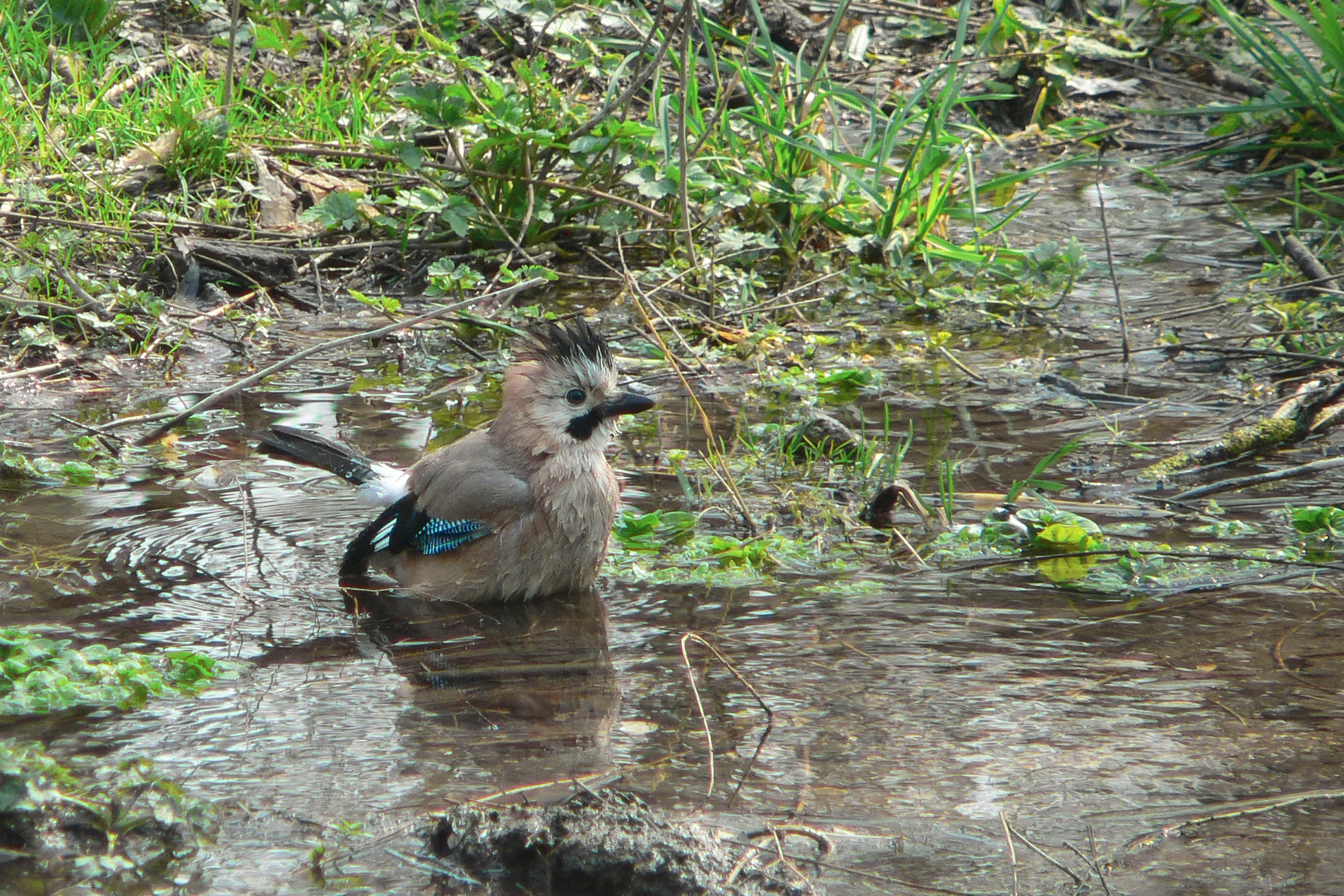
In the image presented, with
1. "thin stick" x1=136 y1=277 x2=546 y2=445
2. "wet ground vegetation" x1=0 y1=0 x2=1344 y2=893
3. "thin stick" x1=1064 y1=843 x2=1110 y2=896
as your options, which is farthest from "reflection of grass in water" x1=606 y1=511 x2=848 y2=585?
"thin stick" x1=1064 y1=843 x2=1110 y2=896

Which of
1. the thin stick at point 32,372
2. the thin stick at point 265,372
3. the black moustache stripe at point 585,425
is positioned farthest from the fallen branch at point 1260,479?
the thin stick at point 32,372

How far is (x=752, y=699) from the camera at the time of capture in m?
3.20

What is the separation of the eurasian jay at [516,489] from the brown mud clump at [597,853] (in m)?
1.56

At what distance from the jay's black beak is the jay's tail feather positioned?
0.70 m

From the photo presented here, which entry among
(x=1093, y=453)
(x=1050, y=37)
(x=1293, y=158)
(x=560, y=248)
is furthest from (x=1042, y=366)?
(x=1050, y=37)

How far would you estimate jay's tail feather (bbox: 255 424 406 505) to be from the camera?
4.47m

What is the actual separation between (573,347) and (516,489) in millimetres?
534

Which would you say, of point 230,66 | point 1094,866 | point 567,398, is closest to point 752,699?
point 1094,866

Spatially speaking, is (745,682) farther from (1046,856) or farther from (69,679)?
(69,679)

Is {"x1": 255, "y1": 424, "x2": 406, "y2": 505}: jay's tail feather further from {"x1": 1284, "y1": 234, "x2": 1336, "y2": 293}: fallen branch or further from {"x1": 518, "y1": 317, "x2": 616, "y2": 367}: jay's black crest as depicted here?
{"x1": 1284, "y1": 234, "x2": 1336, "y2": 293}: fallen branch

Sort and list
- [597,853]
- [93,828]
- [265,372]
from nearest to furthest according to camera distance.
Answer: [597,853], [93,828], [265,372]

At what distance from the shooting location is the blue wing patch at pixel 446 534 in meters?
4.12

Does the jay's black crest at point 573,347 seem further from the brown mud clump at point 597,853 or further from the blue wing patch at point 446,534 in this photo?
→ the brown mud clump at point 597,853

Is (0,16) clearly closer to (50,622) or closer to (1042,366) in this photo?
(50,622)
